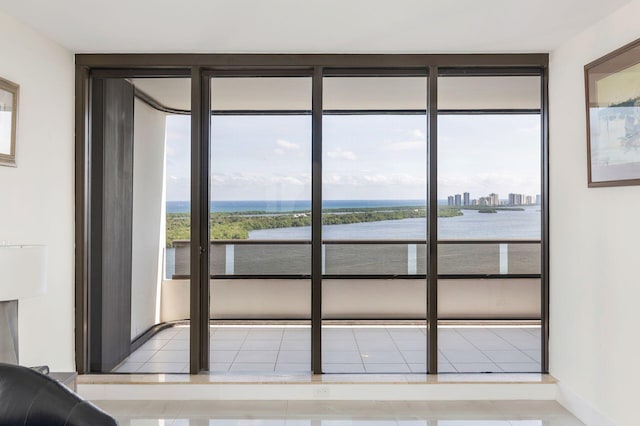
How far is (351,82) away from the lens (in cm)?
398

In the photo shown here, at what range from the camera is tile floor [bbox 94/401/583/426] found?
11.1 ft

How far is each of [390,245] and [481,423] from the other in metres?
1.42

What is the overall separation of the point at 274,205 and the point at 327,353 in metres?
1.25

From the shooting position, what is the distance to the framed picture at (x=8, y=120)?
118 inches

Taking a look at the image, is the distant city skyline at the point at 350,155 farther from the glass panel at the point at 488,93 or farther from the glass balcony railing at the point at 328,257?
the glass balcony railing at the point at 328,257

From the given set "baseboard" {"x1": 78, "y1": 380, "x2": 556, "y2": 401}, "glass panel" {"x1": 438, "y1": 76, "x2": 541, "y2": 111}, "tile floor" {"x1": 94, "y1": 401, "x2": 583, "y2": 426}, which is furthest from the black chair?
"glass panel" {"x1": 438, "y1": 76, "x2": 541, "y2": 111}

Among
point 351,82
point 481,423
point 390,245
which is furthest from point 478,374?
point 351,82

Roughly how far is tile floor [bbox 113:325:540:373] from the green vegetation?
2.46ft

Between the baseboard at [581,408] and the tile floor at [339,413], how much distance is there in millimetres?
46

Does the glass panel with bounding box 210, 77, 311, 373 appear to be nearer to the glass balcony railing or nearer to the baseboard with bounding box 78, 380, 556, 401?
the glass balcony railing

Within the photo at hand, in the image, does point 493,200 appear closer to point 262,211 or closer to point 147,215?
point 262,211

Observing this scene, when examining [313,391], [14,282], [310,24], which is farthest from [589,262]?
[14,282]

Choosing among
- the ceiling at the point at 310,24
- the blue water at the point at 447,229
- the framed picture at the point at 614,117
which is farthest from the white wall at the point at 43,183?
the framed picture at the point at 614,117

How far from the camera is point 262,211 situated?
3.98m
